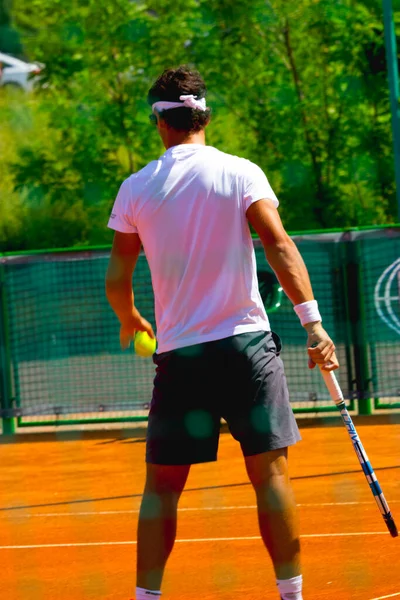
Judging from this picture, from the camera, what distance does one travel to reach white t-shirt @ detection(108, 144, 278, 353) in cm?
397

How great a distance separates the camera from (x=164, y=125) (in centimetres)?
416

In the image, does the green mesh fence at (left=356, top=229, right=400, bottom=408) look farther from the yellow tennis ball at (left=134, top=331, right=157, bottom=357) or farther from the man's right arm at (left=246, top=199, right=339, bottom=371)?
the man's right arm at (left=246, top=199, right=339, bottom=371)

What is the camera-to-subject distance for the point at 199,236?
3973 mm

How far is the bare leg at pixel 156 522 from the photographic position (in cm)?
398

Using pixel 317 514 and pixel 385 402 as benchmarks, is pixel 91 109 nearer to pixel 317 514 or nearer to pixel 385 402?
pixel 385 402

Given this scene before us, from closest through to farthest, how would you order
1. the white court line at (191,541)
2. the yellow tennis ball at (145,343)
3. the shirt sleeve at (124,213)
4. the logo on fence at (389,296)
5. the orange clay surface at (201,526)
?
1. the shirt sleeve at (124,213)
2. the yellow tennis ball at (145,343)
3. the orange clay surface at (201,526)
4. the white court line at (191,541)
5. the logo on fence at (389,296)

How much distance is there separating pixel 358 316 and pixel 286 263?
686cm

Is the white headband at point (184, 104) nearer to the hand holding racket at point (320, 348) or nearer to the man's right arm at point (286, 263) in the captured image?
the man's right arm at point (286, 263)

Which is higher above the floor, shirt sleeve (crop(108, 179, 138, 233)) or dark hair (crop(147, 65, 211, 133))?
dark hair (crop(147, 65, 211, 133))

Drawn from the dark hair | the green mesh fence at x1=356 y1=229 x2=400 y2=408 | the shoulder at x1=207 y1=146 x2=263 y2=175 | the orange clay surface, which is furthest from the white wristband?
the green mesh fence at x1=356 y1=229 x2=400 y2=408

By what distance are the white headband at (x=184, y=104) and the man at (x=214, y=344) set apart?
6.5 inches

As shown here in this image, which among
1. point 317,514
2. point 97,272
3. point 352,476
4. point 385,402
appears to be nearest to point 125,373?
point 97,272

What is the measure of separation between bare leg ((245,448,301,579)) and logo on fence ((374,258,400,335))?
677 centimetres

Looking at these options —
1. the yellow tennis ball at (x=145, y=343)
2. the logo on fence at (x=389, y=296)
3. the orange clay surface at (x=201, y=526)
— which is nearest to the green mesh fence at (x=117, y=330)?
the logo on fence at (x=389, y=296)
